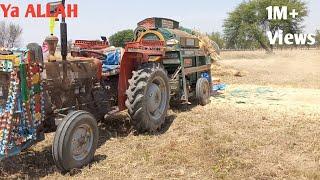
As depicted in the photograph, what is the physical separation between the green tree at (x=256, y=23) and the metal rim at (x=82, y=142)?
53270 millimetres

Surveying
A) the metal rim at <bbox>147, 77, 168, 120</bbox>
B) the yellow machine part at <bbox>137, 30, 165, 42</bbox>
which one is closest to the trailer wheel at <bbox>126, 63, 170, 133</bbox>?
the metal rim at <bbox>147, 77, 168, 120</bbox>

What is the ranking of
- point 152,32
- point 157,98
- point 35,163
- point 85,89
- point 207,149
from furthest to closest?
point 152,32
point 157,98
point 85,89
point 207,149
point 35,163

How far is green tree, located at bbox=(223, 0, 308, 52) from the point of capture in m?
57.3

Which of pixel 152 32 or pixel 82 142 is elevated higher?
pixel 152 32

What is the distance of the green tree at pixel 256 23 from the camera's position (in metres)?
57.3

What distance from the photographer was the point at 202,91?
10391 millimetres

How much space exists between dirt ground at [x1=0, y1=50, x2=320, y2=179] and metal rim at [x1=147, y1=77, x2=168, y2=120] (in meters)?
0.36

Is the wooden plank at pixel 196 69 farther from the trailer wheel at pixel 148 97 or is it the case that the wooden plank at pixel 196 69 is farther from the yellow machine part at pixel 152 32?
the trailer wheel at pixel 148 97

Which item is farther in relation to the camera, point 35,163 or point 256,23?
point 256,23

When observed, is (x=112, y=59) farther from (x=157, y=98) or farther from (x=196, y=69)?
(x=196, y=69)

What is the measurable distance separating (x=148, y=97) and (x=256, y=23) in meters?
54.0

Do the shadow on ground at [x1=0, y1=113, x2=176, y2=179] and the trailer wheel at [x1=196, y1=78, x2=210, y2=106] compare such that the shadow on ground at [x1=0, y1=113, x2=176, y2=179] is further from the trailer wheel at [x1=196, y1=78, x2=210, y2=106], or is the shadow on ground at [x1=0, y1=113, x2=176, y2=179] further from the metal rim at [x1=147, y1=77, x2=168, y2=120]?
the trailer wheel at [x1=196, y1=78, x2=210, y2=106]

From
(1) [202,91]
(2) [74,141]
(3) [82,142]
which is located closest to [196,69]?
(1) [202,91]

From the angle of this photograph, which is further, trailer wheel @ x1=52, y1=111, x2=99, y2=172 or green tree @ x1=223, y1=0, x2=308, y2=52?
green tree @ x1=223, y1=0, x2=308, y2=52
